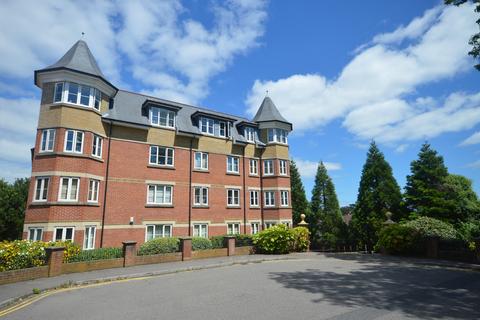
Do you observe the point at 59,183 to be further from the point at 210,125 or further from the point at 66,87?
the point at 210,125

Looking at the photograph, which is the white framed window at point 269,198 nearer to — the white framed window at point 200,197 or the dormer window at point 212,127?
the white framed window at point 200,197

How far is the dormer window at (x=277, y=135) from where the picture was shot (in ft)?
97.3

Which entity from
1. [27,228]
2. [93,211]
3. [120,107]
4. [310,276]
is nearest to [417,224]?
[310,276]

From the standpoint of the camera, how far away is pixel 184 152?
24.6 meters

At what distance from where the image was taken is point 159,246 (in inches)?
707

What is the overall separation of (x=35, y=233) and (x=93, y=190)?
3.95 m

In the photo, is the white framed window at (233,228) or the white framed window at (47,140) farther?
the white framed window at (233,228)

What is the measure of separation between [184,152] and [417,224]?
61.7ft

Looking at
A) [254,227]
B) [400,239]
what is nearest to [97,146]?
[254,227]

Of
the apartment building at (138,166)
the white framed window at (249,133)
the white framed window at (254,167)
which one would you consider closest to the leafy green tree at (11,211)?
the apartment building at (138,166)

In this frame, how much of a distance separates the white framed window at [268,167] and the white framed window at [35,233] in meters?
19.0

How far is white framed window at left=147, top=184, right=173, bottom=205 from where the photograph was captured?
22388 mm

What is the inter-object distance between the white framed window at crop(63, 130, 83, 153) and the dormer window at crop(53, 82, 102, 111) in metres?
2.01

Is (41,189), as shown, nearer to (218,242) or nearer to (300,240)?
(218,242)
